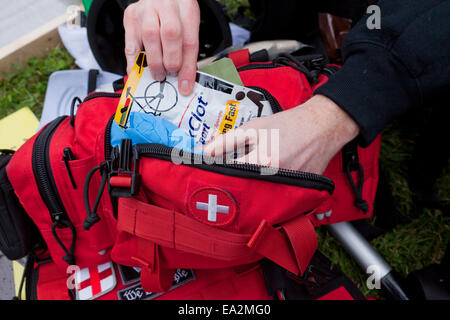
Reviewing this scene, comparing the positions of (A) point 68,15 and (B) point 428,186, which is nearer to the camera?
(B) point 428,186

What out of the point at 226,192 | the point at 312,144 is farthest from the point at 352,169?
the point at 226,192

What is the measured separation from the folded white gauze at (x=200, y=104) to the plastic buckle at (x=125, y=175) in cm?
9

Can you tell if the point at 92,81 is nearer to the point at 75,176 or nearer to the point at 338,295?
the point at 75,176

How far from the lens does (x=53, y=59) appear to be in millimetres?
1385

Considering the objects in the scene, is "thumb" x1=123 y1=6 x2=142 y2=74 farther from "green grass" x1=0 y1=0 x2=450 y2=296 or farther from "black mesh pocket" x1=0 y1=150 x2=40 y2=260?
"green grass" x1=0 y1=0 x2=450 y2=296

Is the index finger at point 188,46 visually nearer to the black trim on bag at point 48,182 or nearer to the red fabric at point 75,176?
the red fabric at point 75,176

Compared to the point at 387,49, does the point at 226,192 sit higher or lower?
lower

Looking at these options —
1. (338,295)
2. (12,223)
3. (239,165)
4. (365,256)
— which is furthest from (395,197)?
(12,223)

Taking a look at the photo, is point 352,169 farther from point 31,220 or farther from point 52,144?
point 31,220

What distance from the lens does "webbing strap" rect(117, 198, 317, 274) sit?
642mm

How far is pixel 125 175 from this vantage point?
63cm

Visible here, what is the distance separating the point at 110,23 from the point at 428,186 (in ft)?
3.87

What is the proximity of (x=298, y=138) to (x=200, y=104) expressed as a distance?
0.22 meters

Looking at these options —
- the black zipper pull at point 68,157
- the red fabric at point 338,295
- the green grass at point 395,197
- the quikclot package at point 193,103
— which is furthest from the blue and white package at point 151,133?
the green grass at point 395,197
